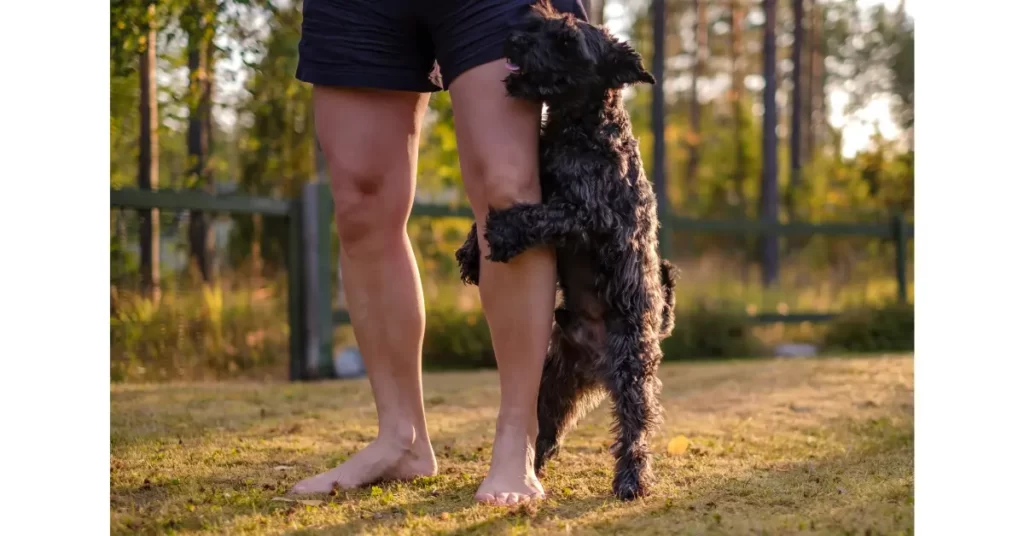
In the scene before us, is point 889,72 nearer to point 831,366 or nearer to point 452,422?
point 831,366

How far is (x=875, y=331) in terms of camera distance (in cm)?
935

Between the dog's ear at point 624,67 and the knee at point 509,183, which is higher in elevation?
the dog's ear at point 624,67

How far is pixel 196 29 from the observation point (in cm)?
484

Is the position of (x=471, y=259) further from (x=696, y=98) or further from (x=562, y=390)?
(x=696, y=98)

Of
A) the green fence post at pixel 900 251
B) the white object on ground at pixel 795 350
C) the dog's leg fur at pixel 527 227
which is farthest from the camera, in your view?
the green fence post at pixel 900 251

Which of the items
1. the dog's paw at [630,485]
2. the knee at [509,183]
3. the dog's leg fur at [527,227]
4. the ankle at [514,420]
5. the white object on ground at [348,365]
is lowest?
the white object on ground at [348,365]

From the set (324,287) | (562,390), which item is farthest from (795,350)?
(562,390)

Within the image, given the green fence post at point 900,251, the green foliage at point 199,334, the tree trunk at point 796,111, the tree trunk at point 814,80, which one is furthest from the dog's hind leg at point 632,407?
the tree trunk at point 814,80

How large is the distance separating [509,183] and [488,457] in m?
1.26

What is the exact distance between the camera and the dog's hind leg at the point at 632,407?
267 centimetres

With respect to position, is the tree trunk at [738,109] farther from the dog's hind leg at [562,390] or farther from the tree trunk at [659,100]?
the dog's hind leg at [562,390]

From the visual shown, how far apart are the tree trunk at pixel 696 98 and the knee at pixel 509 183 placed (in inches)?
748

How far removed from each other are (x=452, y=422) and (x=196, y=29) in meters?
2.36

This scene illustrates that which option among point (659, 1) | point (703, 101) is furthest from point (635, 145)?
point (703, 101)
